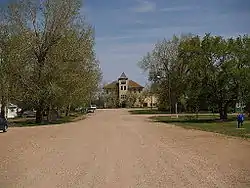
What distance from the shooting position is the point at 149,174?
37.6 feet

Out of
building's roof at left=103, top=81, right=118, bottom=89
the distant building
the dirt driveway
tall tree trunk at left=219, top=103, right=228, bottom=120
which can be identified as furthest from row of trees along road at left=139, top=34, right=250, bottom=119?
building's roof at left=103, top=81, right=118, bottom=89

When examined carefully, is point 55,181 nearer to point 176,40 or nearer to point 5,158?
point 5,158

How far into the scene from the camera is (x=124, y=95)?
551 ft

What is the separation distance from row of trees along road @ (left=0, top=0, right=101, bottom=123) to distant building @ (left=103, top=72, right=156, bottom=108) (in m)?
98.6

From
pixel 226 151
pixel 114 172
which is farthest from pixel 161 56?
pixel 114 172

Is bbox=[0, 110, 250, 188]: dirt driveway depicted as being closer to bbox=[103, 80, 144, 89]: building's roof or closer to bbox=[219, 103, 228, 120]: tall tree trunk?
bbox=[219, 103, 228, 120]: tall tree trunk

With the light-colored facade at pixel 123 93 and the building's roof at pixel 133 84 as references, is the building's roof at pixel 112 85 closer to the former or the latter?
the light-colored facade at pixel 123 93

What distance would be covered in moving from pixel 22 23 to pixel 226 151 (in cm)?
3491

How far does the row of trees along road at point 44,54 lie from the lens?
46.6m

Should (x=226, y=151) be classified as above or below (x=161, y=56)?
below

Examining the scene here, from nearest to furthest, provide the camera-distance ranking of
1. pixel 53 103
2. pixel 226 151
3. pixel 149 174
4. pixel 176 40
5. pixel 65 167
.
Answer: pixel 149 174, pixel 65 167, pixel 226 151, pixel 53 103, pixel 176 40

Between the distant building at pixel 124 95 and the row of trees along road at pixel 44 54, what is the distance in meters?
98.6

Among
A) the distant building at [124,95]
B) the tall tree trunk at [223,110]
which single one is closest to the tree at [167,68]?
the tall tree trunk at [223,110]

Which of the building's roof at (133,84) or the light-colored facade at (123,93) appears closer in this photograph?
the light-colored facade at (123,93)
